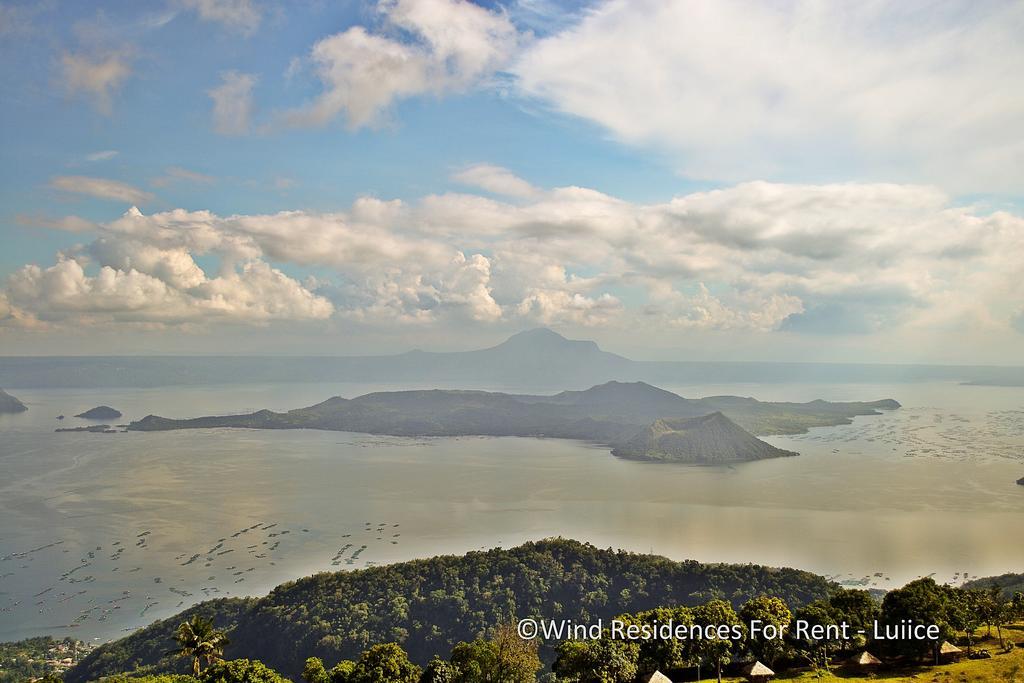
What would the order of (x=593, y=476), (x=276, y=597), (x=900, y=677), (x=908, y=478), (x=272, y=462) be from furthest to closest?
(x=272, y=462) < (x=593, y=476) < (x=908, y=478) < (x=276, y=597) < (x=900, y=677)

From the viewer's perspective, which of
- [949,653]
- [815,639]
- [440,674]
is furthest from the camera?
[815,639]

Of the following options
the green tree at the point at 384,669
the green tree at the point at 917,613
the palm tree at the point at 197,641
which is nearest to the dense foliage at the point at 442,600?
the palm tree at the point at 197,641

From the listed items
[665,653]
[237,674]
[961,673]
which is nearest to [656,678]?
[665,653]

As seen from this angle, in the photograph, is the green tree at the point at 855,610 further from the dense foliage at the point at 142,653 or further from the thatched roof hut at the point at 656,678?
the dense foliage at the point at 142,653

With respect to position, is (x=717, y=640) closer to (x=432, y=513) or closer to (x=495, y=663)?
(x=495, y=663)

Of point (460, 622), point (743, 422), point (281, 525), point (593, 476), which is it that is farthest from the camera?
point (743, 422)

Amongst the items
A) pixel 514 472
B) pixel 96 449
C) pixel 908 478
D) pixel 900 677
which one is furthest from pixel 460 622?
pixel 96 449

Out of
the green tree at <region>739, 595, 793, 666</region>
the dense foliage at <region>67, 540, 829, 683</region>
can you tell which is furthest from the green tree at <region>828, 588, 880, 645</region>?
the dense foliage at <region>67, 540, 829, 683</region>

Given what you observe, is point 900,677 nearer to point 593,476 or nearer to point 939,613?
point 939,613

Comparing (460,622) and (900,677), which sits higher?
(900,677)
